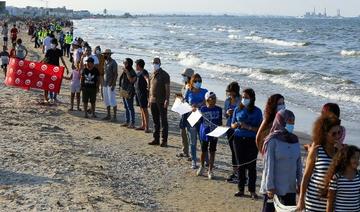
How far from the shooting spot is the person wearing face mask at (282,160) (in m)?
5.67

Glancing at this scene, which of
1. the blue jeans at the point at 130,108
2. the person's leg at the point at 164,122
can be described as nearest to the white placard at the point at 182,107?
the person's leg at the point at 164,122

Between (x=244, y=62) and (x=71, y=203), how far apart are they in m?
29.6

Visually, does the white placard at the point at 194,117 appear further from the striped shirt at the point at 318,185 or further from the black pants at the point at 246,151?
the striped shirt at the point at 318,185

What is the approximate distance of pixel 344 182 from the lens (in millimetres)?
4746

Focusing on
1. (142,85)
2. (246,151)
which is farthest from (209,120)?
(142,85)

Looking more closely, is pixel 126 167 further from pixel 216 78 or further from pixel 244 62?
pixel 244 62

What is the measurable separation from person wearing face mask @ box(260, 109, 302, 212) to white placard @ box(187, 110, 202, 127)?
3.02 m

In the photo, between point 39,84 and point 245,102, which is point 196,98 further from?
point 39,84

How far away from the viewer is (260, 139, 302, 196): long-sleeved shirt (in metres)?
5.74

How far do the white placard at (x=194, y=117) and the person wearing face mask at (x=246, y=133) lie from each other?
1149mm

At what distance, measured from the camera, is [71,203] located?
7.12 m

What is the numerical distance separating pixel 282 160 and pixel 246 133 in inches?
73.5

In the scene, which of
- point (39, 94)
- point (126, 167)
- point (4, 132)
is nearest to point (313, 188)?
point (126, 167)

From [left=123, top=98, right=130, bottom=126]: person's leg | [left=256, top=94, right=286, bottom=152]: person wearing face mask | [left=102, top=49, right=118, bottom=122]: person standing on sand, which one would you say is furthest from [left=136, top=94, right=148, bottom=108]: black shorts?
[left=256, top=94, right=286, bottom=152]: person wearing face mask
